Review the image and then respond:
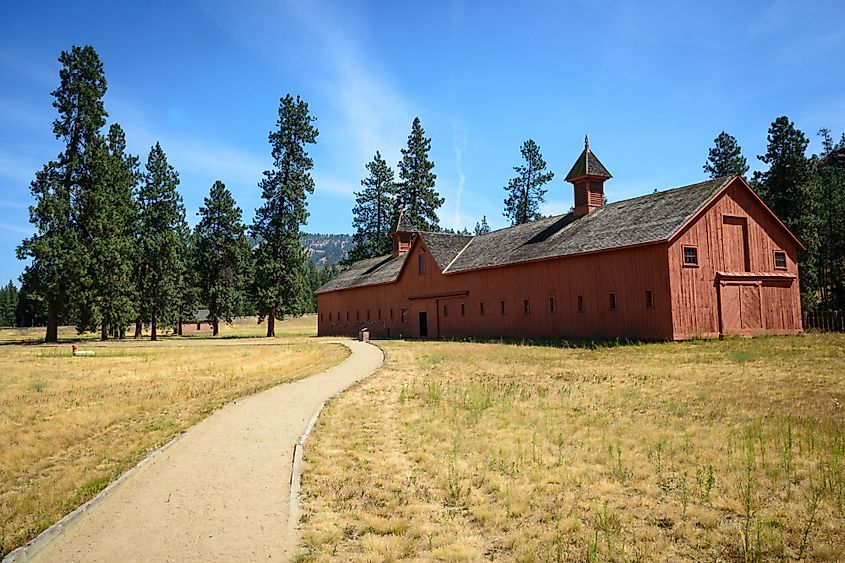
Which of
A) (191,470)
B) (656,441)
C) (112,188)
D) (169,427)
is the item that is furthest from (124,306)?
(656,441)

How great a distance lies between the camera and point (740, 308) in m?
29.5

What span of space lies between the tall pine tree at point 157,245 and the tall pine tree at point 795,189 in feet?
180

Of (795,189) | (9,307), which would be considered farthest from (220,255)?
(9,307)

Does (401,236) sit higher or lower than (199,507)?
higher

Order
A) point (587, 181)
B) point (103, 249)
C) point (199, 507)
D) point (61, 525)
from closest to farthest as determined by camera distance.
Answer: point (61, 525)
point (199, 507)
point (587, 181)
point (103, 249)

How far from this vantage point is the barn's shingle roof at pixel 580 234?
1159 inches

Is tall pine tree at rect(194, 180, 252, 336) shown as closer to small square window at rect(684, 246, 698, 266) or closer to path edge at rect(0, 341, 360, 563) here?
small square window at rect(684, 246, 698, 266)

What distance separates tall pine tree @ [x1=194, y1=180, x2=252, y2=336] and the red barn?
3252 centimetres

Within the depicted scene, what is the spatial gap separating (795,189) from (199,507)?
52.8 meters

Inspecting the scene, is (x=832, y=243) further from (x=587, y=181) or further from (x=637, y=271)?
(x=637, y=271)

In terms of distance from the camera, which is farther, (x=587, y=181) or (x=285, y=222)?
(x=285, y=222)

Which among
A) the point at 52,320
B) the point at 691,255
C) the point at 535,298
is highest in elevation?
the point at 691,255

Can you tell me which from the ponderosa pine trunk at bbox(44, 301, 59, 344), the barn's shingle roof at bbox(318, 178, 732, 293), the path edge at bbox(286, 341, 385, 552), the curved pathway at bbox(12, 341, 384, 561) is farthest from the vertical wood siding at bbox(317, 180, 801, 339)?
the ponderosa pine trunk at bbox(44, 301, 59, 344)

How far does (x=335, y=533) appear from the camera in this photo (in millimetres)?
6980
